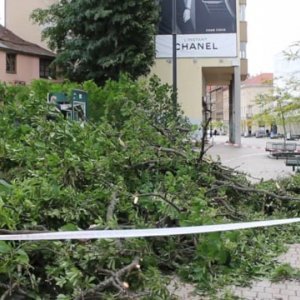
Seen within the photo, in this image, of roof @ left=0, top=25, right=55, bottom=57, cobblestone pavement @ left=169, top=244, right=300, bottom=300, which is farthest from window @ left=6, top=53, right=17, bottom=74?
cobblestone pavement @ left=169, top=244, right=300, bottom=300

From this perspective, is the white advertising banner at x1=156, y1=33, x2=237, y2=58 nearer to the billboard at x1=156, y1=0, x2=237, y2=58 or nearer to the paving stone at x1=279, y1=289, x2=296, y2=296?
the billboard at x1=156, y1=0, x2=237, y2=58

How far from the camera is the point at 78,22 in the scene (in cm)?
2803

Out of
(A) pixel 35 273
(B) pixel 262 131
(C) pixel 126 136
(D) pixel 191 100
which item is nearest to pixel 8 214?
(A) pixel 35 273

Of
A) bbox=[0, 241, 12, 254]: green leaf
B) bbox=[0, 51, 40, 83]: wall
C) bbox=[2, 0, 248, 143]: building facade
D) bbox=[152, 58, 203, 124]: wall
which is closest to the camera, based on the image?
bbox=[0, 241, 12, 254]: green leaf

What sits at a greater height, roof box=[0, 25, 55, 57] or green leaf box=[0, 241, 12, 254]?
roof box=[0, 25, 55, 57]

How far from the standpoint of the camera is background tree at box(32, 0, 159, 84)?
26.7 m

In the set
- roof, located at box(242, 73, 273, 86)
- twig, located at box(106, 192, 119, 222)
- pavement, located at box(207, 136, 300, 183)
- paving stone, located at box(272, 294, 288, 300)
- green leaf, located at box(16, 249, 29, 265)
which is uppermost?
roof, located at box(242, 73, 273, 86)

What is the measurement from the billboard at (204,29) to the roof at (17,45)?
1065 cm

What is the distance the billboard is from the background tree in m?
5.07

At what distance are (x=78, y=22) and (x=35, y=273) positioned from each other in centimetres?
2519

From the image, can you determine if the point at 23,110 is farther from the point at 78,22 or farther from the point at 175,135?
the point at 78,22

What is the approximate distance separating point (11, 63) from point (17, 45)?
1505 millimetres

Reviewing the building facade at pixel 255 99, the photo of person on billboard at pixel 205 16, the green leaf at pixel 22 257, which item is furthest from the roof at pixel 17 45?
the green leaf at pixel 22 257

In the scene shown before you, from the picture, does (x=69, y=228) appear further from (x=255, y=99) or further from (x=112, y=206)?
(x=255, y=99)
